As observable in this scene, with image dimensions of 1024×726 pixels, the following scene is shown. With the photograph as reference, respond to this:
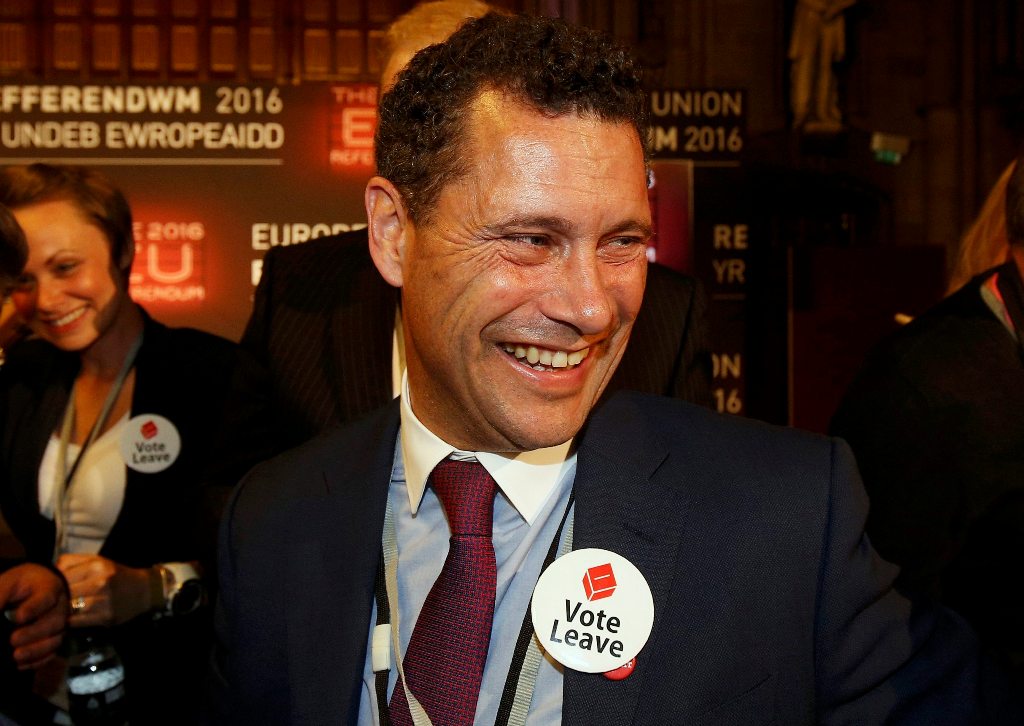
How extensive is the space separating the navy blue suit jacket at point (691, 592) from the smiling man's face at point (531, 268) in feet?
0.48

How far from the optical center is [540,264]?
1241 mm

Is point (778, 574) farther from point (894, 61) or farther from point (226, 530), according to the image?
point (894, 61)

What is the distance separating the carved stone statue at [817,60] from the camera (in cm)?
696

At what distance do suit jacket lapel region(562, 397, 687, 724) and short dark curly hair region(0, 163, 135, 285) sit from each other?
6.20ft

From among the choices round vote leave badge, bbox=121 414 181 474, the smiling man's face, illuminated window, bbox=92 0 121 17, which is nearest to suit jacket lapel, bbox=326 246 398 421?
the smiling man's face

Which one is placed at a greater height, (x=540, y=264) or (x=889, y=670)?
(x=540, y=264)

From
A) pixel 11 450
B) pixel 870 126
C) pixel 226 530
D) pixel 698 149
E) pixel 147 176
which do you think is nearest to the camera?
pixel 226 530

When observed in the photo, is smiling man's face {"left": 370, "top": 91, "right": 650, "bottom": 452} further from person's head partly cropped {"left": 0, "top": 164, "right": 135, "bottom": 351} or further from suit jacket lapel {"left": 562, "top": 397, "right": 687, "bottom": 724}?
person's head partly cropped {"left": 0, "top": 164, "right": 135, "bottom": 351}

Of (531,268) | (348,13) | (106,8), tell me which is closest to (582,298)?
(531,268)

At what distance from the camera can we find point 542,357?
4.13 ft

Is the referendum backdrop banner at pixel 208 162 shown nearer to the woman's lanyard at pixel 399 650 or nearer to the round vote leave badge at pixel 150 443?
the round vote leave badge at pixel 150 443

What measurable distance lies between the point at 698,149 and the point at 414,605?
422 cm

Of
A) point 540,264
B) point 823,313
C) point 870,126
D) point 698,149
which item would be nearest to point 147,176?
point 698,149

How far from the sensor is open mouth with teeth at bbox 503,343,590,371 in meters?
1.26
